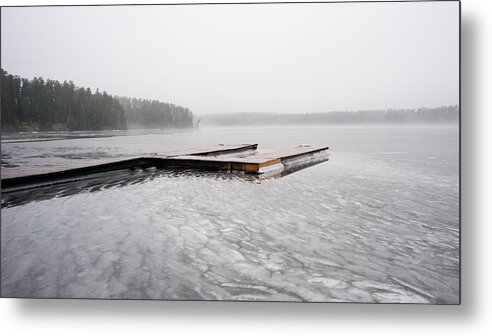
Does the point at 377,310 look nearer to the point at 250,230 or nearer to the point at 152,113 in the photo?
the point at 250,230

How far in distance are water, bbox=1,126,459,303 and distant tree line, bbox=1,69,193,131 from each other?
15cm

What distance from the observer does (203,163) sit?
3.58m

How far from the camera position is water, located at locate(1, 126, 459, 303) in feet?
5.98

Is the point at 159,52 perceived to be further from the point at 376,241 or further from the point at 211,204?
the point at 376,241

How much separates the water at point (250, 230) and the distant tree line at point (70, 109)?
0.50 feet

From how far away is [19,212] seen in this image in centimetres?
232

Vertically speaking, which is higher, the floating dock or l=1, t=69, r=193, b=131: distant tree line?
l=1, t=69, r=193, b=131: distant tree line

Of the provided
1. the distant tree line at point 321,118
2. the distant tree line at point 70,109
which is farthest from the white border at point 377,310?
the distant tree line at point 70,109

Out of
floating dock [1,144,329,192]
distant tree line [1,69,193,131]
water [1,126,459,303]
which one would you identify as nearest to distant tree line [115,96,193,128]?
distant tree line [1,69,193,131]

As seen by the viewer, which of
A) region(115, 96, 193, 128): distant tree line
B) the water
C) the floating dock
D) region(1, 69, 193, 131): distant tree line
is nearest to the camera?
the water

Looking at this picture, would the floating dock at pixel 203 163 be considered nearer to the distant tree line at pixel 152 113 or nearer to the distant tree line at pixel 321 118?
the distant tree line at pixel 321 118

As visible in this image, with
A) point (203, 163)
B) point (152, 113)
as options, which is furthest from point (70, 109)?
point (203, 163)

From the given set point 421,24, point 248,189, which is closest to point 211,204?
point 248,189

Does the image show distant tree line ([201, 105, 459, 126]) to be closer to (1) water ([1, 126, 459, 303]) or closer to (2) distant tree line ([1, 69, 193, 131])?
(1) water ([1, 126, 459, 303])
